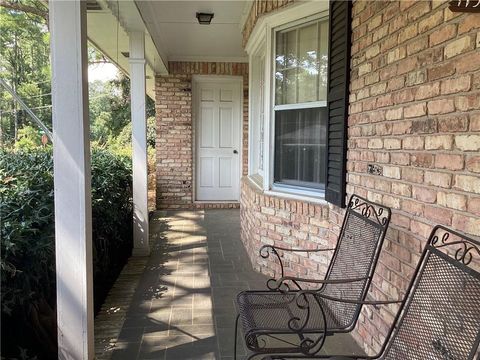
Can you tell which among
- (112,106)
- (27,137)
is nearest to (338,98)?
(27,137)

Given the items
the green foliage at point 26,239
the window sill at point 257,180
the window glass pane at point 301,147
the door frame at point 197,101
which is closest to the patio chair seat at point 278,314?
the green foliage at point 26,239

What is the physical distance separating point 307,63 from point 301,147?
71 cm

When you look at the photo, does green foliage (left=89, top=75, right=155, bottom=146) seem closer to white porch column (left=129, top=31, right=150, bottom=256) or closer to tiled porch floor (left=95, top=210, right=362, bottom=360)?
tiled porch floor (left=95, top=210, right=362, bottom=360)

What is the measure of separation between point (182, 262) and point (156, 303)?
110cm

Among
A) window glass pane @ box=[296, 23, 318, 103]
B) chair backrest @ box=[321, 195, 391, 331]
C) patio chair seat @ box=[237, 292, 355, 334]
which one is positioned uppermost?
window glass pane @ box=[296, 23, 318, 103]

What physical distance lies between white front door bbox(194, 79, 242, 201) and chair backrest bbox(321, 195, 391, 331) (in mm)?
4951

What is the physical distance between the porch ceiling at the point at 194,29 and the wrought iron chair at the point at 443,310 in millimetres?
3310

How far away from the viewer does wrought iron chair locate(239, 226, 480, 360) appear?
1300 millimetres

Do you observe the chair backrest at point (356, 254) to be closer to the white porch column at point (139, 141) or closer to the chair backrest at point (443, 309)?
the chair backrest at point (443, 309)

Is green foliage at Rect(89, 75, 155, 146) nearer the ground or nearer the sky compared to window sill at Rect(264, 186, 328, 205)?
nearer the sky

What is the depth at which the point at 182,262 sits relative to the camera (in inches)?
169

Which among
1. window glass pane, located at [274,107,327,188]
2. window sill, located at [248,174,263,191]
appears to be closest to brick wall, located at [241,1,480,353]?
window glass pane, located at [274,107,327,188]

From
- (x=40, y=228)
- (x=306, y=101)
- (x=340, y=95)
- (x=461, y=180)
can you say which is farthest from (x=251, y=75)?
(x=461, y=180)

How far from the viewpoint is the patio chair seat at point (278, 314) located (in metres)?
1.95
